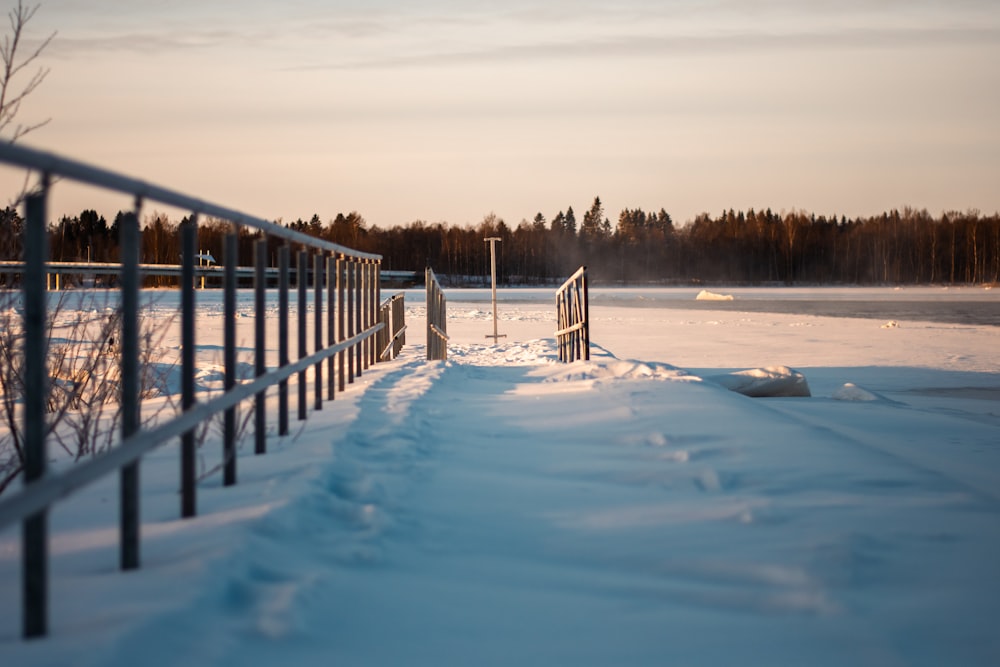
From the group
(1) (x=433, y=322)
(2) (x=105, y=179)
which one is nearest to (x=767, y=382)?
(1) (x=433, y=322)

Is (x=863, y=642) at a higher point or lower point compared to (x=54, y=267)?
lower

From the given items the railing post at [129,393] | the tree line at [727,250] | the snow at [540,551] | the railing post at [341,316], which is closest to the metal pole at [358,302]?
the railing post at [341,316]

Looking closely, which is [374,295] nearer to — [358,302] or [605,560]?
[358,302]

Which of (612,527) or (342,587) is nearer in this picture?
(342,587)

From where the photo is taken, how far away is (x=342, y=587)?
2.57 meters

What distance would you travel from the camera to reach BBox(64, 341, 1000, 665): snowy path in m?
2.29

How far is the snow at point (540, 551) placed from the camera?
2260 millimetres

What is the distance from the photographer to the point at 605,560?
3.00 metres

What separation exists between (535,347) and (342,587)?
1386cm

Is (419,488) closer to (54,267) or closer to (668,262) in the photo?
(54,267)

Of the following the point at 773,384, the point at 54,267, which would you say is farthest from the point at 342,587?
the point at 54,267

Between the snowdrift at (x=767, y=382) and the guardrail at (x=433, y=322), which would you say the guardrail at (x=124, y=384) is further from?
the guardrail at (x=433, y=322)

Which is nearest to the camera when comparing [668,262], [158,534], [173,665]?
[173,665]

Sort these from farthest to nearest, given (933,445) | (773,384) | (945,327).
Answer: (945,327), (773,384), (933,445)
